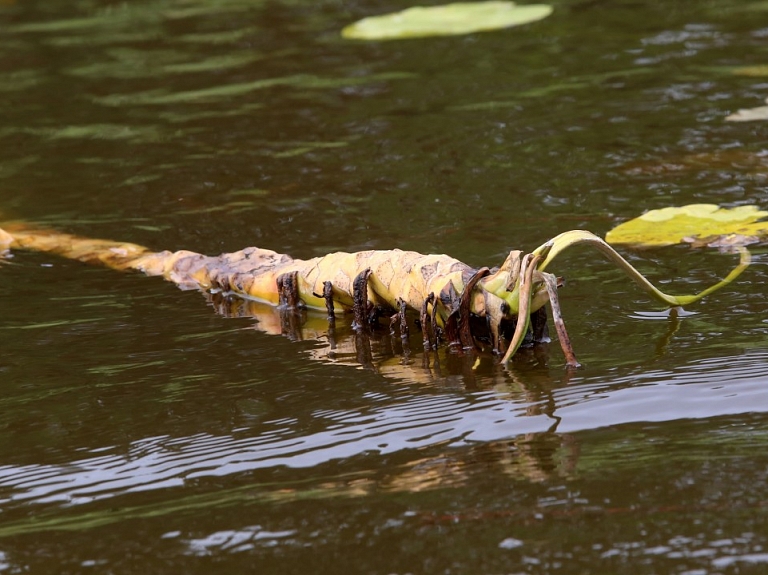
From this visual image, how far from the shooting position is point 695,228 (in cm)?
299

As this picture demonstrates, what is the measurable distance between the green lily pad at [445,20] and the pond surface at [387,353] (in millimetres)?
786

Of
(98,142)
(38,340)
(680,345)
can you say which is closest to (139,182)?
(98,142)

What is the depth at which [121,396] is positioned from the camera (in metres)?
2.20

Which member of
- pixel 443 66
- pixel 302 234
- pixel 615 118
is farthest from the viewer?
pixel 443 66

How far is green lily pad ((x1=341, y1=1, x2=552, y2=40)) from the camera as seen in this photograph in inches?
255

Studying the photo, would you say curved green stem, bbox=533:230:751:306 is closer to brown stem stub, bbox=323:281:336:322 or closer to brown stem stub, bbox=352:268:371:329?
brown stem stub, bbox=352:268:371:329

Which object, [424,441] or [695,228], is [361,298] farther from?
[695,228]

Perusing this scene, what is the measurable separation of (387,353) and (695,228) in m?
1.12

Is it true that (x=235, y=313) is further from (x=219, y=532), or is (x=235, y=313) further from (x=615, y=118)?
(x=615, y=118)

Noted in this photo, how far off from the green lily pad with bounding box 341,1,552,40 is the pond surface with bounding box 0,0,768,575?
2.58ft

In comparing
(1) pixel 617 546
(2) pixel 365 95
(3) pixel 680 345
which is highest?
(2) pixel 365 95

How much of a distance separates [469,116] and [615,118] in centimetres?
64

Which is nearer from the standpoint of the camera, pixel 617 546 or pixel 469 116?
pixel 617 546

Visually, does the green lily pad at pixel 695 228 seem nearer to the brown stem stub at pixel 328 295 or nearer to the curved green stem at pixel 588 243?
the curved green stem at pixel 588 243
